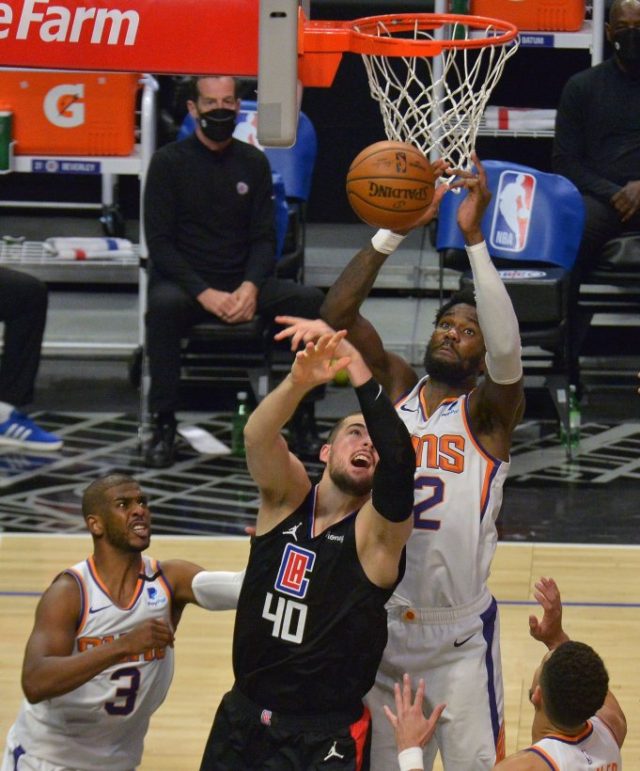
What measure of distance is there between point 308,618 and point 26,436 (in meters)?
4.77

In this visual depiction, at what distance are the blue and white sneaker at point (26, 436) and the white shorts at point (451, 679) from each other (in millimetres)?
4397

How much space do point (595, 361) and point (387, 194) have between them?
5556 mm

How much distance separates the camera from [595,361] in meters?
10.2

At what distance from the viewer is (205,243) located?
8.91 metres

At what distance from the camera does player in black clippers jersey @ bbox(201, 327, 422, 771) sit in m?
4.43

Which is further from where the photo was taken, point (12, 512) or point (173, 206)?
point (173, 206)

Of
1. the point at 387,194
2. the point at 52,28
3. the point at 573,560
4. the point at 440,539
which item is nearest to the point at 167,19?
the point at 52,28

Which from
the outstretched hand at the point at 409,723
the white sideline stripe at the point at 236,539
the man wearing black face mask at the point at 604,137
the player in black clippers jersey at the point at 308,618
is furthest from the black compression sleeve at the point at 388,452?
the man wearing black face mask at the point at 604,137

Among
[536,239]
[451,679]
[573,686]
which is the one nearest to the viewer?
[573,686]

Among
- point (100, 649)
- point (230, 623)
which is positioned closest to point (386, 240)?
point (100, 649)

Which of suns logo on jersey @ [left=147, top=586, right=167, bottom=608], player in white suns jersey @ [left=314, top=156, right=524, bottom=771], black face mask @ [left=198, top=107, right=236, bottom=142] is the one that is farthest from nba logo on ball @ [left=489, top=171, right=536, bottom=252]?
suns logo on jersey @ [left=147, top=586, right=167, bottom=608]

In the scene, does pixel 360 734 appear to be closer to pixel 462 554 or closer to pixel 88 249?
pixel 462 554

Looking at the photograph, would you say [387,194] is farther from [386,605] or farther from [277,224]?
[277,224]

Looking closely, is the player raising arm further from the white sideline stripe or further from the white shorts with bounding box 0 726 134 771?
the white sideline stripe
